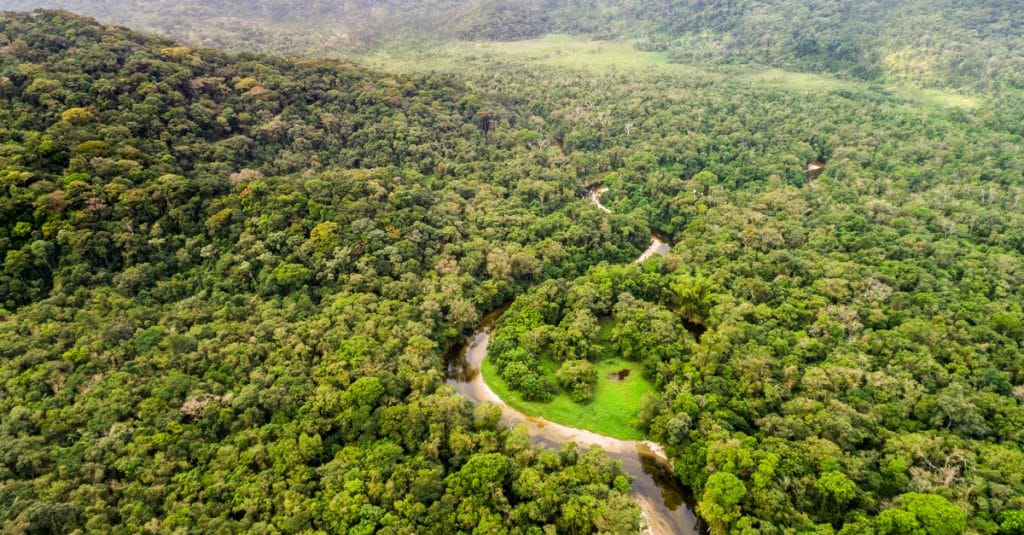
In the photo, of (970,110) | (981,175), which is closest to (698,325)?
(981,175)

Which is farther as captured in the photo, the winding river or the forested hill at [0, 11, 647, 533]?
the winding river

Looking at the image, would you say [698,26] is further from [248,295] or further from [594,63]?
[248,295]

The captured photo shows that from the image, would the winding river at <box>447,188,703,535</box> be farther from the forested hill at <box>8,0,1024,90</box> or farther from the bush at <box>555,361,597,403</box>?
the forested hill at <box>8,0,1024,90</box>

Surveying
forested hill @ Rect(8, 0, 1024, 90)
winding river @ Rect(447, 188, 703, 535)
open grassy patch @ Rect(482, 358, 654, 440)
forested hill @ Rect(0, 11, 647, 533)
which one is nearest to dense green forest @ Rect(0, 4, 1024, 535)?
forested hill @ Rect(0, 11, 647, 533)

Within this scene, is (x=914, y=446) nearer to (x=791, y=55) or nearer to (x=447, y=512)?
(x=447, y=512)

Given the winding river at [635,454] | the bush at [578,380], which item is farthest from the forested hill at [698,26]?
the winding river at [635,454]
